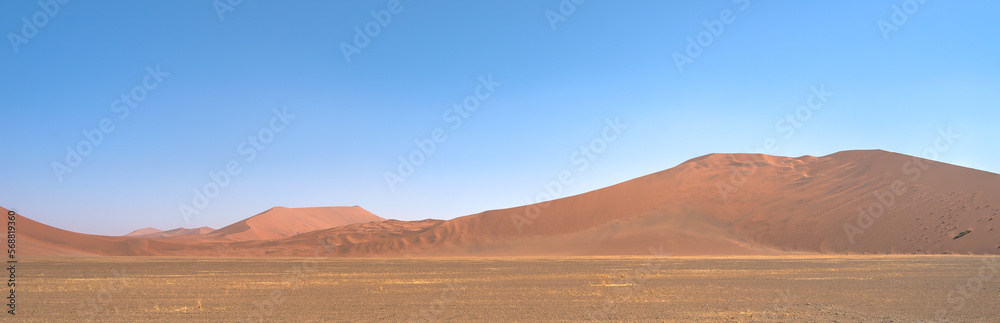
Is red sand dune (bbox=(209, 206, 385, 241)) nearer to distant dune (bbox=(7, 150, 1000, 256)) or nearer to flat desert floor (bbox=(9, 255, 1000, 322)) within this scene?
distant dune (bbox=(7, 150, 1000, 256))

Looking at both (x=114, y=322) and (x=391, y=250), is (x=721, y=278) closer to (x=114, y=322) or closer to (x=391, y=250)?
(x=114, y=322)

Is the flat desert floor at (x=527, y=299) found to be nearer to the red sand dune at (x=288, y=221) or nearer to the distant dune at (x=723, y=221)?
the distant dune at (x=723, y=221)

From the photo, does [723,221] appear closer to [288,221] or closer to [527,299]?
[527,299]

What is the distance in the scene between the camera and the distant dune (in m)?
55.1

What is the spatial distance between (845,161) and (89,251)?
101309mm

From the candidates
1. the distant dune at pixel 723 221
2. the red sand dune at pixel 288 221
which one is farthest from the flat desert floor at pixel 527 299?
the red sand dune at pixel 288 221

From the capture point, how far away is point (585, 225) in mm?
72000

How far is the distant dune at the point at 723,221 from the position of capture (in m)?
55.1

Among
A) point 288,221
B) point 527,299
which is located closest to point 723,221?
point 527,299

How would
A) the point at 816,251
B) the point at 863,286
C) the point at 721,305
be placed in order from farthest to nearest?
the point at 816,251, the point at 863,286, the point at 721,305

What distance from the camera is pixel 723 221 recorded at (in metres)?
67.0

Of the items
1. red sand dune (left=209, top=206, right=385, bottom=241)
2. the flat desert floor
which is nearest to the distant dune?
the flat desert floor

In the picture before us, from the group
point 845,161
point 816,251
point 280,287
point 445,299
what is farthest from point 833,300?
point 845,161

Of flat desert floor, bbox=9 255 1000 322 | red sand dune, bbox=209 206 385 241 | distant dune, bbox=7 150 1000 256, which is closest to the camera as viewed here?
flat desert floor, bbox=9 255 1000 322
